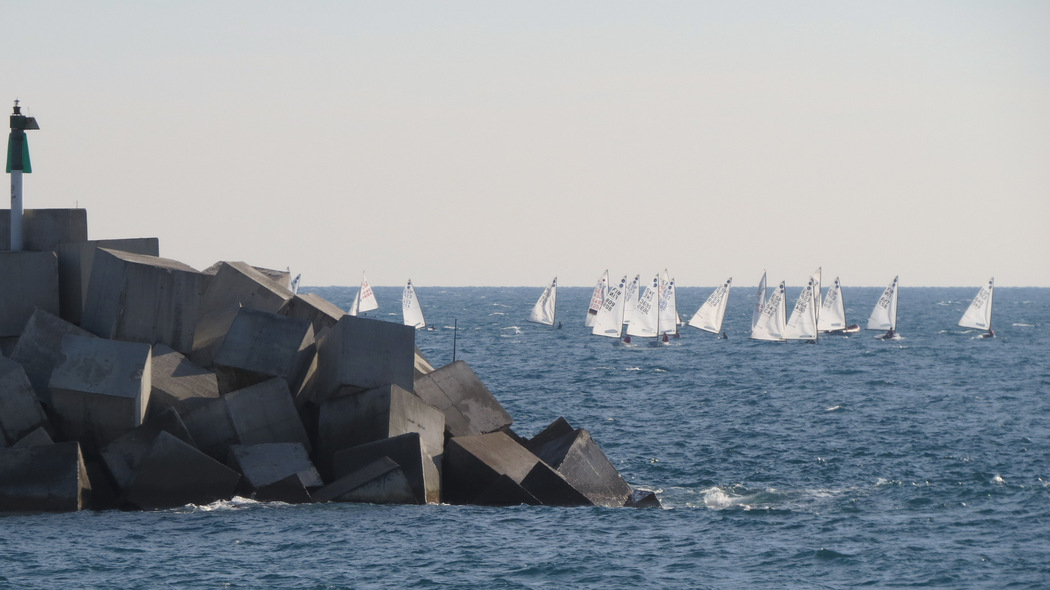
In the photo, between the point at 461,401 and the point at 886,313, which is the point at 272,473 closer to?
the point at 461,401

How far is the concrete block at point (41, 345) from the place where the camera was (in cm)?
2114

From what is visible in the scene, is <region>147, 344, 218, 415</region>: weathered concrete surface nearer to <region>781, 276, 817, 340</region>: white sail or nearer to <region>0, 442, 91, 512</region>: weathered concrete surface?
<region>0, 442, 91, 512</region>: weathered concrete surface

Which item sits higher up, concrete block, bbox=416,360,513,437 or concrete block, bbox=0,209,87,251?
concrete block, bbox=0,209,87,251

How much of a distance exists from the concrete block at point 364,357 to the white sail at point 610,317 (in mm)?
57909

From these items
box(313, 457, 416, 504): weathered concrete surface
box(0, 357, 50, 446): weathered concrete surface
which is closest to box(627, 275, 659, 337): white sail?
box(313, 457, 416, 504): weathered concrete surface

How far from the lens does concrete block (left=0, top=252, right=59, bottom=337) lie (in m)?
22.4

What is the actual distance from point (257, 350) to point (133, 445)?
10.5 ft

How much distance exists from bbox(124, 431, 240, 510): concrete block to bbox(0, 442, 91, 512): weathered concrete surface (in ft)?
3.30

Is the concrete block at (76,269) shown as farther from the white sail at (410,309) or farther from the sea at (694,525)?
the white sail at (410,309)

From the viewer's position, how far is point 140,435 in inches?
768

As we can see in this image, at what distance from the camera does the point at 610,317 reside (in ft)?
263

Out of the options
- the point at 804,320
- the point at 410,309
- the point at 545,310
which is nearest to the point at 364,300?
the point at 410,309

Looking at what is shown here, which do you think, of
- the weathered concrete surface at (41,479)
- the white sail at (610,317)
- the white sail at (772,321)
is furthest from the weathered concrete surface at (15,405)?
the white sail at (772,321)

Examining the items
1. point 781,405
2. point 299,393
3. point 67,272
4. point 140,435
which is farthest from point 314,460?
point 781,405
